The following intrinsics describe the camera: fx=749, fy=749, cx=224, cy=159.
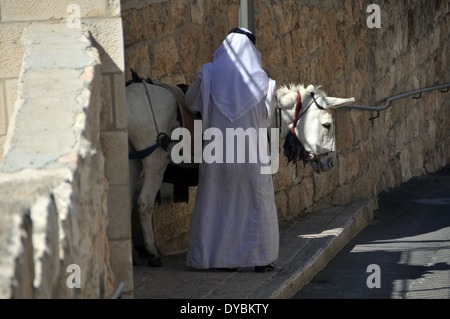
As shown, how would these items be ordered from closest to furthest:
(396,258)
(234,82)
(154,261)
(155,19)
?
(234,82)
(154,261)
(155,19)
(396,258)

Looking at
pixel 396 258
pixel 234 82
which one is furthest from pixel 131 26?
pixel 396 258

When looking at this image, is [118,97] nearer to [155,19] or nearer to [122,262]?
[122,262]

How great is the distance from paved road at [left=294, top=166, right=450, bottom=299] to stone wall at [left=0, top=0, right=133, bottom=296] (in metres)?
1.71

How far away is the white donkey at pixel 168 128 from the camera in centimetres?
523

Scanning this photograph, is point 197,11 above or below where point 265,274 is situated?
above

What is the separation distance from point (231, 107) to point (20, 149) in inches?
96.8

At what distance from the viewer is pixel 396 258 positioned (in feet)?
22.3

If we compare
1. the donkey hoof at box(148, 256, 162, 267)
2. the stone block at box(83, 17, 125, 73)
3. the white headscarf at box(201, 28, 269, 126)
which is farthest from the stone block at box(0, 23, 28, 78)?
the donkey hoof at box(148, 256, 162, 267)

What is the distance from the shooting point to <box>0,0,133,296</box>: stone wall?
402 cm

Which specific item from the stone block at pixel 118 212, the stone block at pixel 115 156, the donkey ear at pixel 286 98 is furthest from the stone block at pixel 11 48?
the donkey ear at pixel 286 98

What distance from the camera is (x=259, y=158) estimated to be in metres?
5.35

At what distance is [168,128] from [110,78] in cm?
134

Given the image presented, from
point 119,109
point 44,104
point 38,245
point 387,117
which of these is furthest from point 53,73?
point 387,117

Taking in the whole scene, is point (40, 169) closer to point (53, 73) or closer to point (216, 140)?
point (53, 73)
